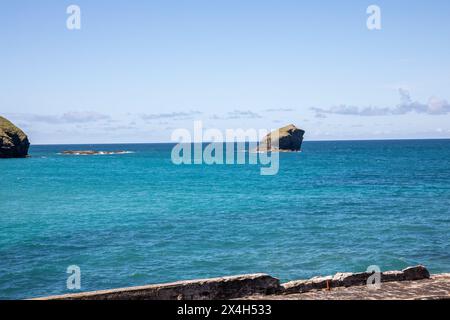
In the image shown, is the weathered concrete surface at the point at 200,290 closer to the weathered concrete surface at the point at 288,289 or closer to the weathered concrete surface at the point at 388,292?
the weathered concrete surface at the point at 288,289

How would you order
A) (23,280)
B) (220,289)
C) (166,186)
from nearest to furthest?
1. (220,289)
2. (23,280)
3. (166,186)

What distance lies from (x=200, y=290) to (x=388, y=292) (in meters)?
4.72

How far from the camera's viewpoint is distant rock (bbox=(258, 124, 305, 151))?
526 feet

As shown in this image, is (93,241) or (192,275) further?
(93,241)

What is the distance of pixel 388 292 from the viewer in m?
11.6

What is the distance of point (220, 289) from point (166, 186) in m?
55.4

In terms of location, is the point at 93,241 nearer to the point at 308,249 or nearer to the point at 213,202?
the point at 308,249

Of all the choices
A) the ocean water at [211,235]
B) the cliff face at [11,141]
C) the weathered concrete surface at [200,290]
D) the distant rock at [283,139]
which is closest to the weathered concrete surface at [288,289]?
the weathered concrete surface at [200,290]

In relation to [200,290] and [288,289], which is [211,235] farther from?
[200,290]

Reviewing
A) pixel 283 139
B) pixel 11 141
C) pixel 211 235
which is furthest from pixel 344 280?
pixel 283 139

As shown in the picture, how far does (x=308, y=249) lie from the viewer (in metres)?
25.9

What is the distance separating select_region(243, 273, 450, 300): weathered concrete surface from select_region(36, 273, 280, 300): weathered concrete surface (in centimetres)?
26
